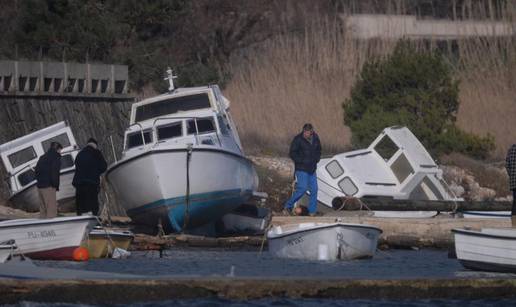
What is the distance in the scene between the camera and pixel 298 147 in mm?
26422

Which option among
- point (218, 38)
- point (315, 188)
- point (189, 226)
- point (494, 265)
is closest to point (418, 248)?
point (315, 188)

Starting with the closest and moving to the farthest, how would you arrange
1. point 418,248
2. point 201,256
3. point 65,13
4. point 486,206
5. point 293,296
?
point 293,296
point 201,256
point 418,248
point 486,206
point 65,13

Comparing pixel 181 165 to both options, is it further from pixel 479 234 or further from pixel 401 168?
pixel 479 234

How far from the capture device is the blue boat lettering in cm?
2140

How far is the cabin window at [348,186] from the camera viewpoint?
2945 cm

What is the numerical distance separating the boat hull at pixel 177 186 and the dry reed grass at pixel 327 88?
34.4 ft

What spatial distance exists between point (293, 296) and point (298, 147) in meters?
10.3

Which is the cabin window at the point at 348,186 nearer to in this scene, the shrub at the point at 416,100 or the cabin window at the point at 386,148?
the cabin window at the point at 386,148

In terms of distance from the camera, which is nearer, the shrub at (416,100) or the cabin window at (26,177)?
the cabin window at (26,177)

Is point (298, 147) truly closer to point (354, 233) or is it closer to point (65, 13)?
point (354, 233)

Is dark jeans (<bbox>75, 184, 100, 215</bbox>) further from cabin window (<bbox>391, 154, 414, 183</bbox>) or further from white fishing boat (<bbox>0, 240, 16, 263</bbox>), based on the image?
cabin window (<bbox>391, 154, 414, 183</bbox>)

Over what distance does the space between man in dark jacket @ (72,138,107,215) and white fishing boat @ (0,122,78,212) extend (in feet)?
7.92

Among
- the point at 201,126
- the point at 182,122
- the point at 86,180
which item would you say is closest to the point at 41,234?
the point at 86,180

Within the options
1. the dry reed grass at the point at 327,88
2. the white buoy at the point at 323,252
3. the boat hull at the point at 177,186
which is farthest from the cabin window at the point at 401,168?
the white buoy at the point at 323,252
